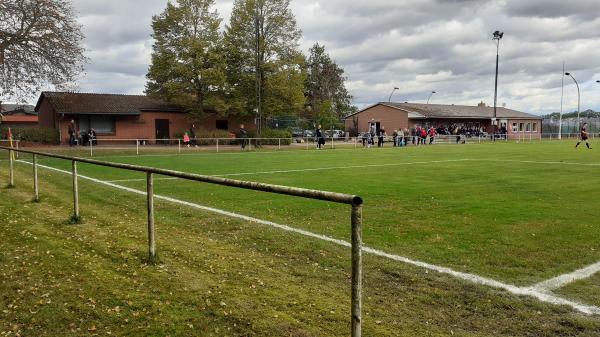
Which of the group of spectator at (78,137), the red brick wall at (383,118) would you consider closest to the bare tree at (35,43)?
the group of spectator at (78,137)

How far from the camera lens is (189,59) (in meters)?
44.2

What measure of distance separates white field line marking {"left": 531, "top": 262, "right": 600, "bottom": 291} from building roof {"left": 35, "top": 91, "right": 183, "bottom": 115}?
41.9m

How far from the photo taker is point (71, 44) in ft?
103

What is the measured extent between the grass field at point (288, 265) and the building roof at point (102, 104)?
34403mm

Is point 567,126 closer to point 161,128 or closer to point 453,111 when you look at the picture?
point 453,111

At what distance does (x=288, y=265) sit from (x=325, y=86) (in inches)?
2797

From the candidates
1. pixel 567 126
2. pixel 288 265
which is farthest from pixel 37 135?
pixel 567 126

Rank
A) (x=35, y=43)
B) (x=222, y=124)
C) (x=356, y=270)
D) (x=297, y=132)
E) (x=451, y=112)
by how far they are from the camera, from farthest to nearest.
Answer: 1. (x=451, y=112)
2. (x=297, y=132)
3. (x=222, y=124)
4. (x=35, y=43)
5. (x=356, y=270)

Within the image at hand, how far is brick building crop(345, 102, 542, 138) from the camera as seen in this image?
2443 inches

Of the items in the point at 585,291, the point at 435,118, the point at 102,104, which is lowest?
the point at 585,291

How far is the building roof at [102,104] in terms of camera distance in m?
42.3

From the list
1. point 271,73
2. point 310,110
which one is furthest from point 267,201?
point 310,110

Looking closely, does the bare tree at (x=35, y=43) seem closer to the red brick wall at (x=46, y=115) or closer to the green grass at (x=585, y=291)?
the red brick wall at (x=46, y=115)

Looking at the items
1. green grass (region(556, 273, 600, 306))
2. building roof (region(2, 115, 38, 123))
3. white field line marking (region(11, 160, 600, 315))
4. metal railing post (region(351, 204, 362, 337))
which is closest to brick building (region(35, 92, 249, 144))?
building roof (region(2, 115, 38, 123))
